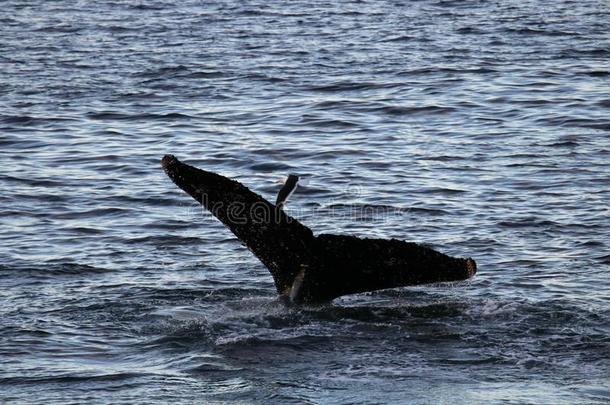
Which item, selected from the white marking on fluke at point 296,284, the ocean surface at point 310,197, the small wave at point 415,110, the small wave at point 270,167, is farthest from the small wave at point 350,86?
the white marking on fluke at point 296,284

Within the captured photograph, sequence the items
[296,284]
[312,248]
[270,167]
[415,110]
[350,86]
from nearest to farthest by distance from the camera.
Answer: [312,248] → [296,284] → [270,167] → [415,110] → [350,86]

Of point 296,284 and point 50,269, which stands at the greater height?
point 296,284

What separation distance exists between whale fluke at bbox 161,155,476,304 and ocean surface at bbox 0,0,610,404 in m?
0.70

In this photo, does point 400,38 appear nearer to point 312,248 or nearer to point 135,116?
point 135,116

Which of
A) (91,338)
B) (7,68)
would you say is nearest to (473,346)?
(91,338)

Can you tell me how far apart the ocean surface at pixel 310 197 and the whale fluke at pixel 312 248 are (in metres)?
0.70

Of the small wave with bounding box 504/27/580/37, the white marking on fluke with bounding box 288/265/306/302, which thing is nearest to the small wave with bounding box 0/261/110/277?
the white marking on fluke with bounding box 288/265/306/302

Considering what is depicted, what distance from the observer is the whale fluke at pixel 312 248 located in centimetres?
1123

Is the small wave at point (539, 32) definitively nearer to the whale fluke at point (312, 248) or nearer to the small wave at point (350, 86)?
the small wave at point (350, 86)

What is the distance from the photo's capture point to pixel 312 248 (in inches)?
456

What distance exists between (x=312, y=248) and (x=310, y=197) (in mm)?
6366

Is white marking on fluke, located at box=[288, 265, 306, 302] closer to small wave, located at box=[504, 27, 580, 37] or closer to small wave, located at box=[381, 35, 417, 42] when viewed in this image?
small wave, located at box=[381, 35, 417, 42]

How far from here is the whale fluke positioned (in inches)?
442

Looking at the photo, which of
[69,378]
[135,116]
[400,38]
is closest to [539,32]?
[400,38]
